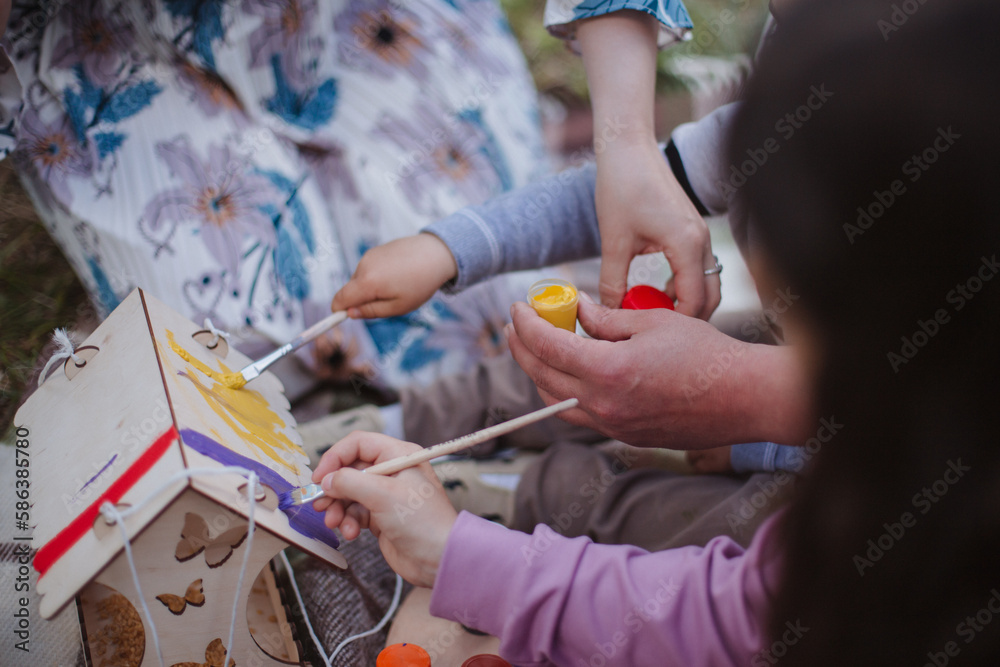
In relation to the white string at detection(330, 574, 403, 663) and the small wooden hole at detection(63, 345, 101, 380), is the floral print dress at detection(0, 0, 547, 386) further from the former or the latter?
the white string at detection(330, 574, 403, 663)

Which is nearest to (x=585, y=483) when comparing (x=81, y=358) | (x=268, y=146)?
(x=81, y=358)

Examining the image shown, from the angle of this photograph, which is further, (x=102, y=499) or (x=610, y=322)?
(x=610, y=322)

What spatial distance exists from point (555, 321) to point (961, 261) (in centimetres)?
47

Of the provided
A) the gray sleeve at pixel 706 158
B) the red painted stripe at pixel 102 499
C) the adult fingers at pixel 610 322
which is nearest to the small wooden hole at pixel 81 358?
Answer: the red painted stripe at pixel 102 499

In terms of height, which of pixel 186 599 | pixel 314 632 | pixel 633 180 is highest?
pixel 633 180

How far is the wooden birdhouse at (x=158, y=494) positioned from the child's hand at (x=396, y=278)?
0.22 m

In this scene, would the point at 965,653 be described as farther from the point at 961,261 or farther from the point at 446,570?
the point at 446,570

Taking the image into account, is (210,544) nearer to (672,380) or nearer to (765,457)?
(672,380)

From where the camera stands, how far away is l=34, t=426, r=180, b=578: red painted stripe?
1.96 ft

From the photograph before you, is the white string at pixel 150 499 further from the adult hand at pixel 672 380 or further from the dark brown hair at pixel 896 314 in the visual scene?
the dark brown hair at pixel 896 314

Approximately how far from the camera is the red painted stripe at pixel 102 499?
0.60 meters

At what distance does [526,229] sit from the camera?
1048mm

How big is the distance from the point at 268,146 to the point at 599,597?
0.99m

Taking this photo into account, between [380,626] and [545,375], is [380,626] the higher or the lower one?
the lower one
